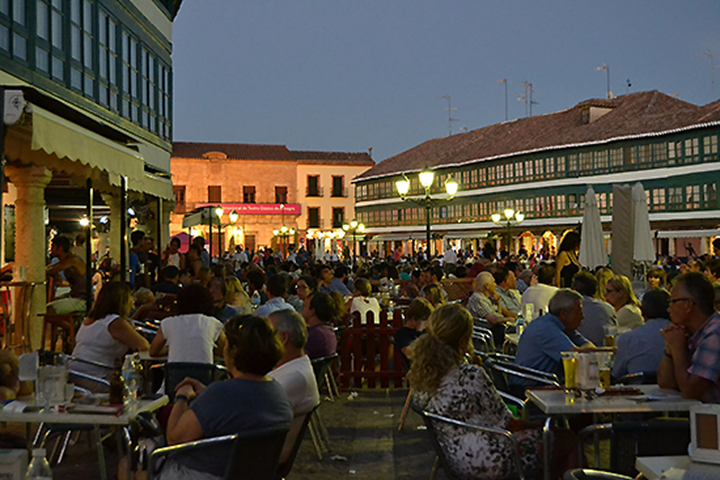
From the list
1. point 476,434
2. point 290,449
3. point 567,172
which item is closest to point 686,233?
point 567,172

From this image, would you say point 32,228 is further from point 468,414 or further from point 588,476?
point 588,476

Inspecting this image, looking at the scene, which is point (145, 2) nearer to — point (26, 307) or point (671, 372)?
point (26, 307)

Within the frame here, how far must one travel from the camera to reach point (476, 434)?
4094mm

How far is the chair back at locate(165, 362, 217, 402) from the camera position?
540 centimetres

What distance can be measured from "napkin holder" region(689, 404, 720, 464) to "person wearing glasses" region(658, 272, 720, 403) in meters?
1.23

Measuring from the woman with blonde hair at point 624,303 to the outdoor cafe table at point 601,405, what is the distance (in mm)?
3238

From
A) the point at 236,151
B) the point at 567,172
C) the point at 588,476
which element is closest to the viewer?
the point at 588,476

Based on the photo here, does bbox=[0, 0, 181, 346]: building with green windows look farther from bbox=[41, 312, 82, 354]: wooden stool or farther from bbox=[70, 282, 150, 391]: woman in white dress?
bbox=[70, 282, 150, 391]: woman in white dress

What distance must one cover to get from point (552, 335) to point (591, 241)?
9.19m

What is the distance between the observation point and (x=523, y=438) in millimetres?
4184

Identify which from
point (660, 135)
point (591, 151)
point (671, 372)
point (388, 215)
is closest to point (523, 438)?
point (671, 372)

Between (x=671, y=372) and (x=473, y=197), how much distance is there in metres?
50.7

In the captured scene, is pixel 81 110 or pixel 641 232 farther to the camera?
pixel 641 232

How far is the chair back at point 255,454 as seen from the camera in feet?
11.0
